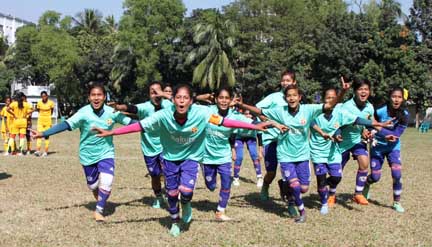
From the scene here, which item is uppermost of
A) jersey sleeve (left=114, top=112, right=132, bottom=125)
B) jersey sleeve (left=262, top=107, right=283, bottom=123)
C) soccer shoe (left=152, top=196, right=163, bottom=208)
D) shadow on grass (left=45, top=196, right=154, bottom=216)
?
jersey sleeve (left=262, top=107, right=283, bottom=123)

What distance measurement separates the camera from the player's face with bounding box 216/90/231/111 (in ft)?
25.9

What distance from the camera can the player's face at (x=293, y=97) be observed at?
24.5 ft

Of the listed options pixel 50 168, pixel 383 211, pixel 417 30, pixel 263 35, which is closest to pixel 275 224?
pixel 383 211

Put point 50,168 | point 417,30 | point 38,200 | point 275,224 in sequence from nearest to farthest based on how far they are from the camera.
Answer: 1. point 275,224
2. point 38,200
3. point 50,168
4. point 417,30

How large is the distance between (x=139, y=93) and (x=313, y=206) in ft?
152

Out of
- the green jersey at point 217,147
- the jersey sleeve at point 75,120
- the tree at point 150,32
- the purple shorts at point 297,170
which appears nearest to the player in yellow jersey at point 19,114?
the jersey sleeve at point 75,120

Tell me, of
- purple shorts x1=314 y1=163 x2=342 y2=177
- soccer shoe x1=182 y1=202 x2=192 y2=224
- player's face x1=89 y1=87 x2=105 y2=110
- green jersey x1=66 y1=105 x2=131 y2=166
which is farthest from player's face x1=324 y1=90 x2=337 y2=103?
player's face x1=89 y1=87 x2=105 y2=110

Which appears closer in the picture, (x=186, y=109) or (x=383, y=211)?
(x=186, y=109)

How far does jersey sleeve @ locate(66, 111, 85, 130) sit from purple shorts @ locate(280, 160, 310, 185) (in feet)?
9.76

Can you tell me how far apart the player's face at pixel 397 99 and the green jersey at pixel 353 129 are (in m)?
0.40

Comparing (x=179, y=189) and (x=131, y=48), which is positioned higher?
(x=131, y=48)

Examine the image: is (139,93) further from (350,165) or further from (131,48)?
(350,165)

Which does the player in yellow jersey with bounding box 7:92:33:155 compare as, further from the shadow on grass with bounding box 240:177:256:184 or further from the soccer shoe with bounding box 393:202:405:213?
the soccer shoe with bounding box 393:202:405:213

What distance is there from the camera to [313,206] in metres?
8.75
